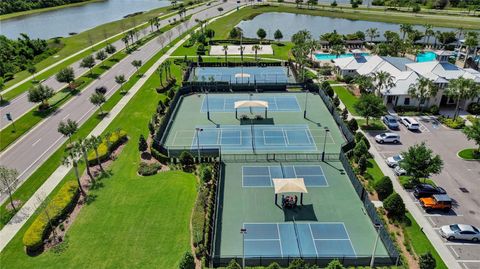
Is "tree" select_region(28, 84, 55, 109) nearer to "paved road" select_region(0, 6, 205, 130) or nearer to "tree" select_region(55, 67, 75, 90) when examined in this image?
"paved road" select_region(0, 6, 205, 130)

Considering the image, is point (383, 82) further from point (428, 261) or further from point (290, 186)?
point (428, 261)

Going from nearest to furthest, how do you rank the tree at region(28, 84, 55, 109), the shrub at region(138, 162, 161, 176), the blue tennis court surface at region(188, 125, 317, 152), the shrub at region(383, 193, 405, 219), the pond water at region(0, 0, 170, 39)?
1. the shrub at region(383, 193, 405, 219)
2. the shrub at region(138, 162, 161, 176)
3. the blue tennis court surface at region(188, 125, 317, 152)
4. the tree at region(28, 84, 55, 109)
5. the pond water at region(0, 0, 170, 39)

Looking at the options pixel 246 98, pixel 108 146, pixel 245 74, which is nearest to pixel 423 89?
pixel 246 98

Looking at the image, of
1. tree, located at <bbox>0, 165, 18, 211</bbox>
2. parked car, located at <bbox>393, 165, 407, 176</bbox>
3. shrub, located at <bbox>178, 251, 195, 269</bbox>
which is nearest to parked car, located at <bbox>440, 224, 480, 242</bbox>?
parked car, located at <bbox>393, 165, 407, 176</bbox>

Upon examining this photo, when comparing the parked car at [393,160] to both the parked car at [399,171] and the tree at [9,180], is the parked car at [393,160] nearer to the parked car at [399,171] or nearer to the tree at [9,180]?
the parked car at [399,171]

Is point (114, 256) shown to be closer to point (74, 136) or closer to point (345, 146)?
point (74, 136)
